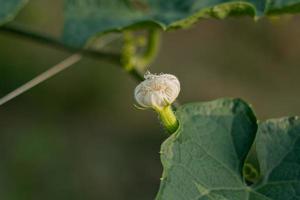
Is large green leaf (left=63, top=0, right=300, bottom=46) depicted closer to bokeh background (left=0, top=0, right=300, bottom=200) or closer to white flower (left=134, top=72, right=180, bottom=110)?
white flower (left=134, top=72, right=180, bottom=110)

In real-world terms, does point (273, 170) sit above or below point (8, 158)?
below

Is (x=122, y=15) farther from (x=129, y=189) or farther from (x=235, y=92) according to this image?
(x=235, y=92)

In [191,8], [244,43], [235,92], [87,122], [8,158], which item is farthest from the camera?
[244,43]

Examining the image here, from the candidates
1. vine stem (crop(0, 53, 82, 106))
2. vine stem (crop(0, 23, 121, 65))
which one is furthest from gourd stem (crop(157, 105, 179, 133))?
vine stem (crop(0, 23, 121, 65))

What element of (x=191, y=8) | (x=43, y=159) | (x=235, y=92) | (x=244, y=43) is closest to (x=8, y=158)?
(x=43, y=159)

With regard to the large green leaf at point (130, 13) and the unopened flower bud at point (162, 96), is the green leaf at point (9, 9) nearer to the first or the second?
the large green leaf at point (130, 13)

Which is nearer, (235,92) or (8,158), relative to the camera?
(8,158)

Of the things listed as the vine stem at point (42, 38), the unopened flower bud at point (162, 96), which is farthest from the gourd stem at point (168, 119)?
the vine stem at point (42, 38)

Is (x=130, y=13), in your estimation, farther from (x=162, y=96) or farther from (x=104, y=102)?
(x=104, y=102)
